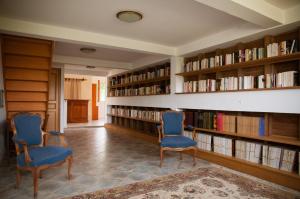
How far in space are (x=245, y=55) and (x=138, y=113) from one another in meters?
3.83

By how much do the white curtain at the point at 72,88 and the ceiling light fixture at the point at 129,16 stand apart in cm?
868

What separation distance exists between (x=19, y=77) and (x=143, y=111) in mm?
3458

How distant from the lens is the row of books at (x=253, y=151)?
2.88m

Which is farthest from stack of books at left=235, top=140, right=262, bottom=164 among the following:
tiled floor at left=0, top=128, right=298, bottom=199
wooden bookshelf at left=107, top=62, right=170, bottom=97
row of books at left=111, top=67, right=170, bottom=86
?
row of books at left=111, top=67, right=170, bottom=86

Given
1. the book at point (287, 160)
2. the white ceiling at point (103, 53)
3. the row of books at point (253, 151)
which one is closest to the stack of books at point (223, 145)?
the row of books at point (253, 151)

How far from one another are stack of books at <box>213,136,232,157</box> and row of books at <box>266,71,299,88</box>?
1.20 m

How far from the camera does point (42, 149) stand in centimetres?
279

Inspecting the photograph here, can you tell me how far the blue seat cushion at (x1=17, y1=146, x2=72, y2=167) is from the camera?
7.97ft

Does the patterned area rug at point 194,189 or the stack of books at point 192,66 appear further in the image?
the stack of books at point 192,66

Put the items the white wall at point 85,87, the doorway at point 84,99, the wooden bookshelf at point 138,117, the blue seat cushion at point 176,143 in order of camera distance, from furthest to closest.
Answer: the white wall at point 85,87 < the doorway at point 84,99 < the wooden bookshelf at point 138,117 < the blue seat cushion at point 176,143

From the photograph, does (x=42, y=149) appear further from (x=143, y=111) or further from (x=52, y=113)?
(x=52, y=113)

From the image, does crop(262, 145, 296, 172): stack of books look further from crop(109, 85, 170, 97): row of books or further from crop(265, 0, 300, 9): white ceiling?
crop(109, 85, 170, 97): row of books

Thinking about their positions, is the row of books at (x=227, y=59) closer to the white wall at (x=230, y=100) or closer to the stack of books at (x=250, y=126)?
the white wall at (x=230, y=100)

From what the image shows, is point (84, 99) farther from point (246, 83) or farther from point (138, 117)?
point (246, 83)
